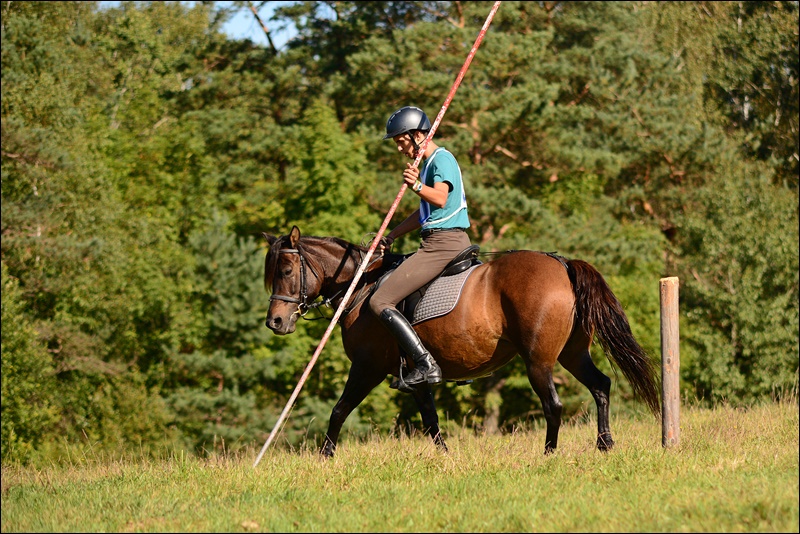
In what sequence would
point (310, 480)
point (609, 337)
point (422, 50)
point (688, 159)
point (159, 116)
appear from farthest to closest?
point (159, 116), point (688, 159), point (422, 50), point (609, 337), point (310, 480)

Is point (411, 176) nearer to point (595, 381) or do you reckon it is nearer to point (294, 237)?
point (294, 237)

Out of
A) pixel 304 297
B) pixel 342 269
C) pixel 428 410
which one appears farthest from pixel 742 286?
pixel 304 297

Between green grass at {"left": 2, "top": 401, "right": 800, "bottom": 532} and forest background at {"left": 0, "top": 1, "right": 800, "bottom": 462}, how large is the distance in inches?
856

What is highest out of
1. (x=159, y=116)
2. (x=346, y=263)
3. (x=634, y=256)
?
(x=159, y=116)

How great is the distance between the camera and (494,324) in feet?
27.3

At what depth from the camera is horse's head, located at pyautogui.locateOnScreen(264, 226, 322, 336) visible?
9.13m

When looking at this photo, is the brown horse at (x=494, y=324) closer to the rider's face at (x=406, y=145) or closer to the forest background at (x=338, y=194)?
the rider's face at (x=406, y=145)

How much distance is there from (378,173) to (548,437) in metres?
26.1

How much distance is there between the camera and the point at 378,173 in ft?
111

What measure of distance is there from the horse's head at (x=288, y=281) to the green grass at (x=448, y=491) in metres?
1.36

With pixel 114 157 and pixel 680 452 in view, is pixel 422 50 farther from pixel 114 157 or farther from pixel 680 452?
pixel 680 452

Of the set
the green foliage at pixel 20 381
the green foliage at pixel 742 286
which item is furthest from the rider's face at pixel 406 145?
the green foliage at pixel 742 286

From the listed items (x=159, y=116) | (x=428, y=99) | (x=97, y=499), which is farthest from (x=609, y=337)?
(x=159, y=116)

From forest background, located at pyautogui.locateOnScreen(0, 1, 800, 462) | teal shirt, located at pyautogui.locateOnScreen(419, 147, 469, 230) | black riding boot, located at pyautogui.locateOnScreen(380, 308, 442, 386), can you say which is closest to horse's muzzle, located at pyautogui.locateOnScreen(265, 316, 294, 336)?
black riding boot, located at pyautogui.locateOnScreen(380, 308, 442, 386)
